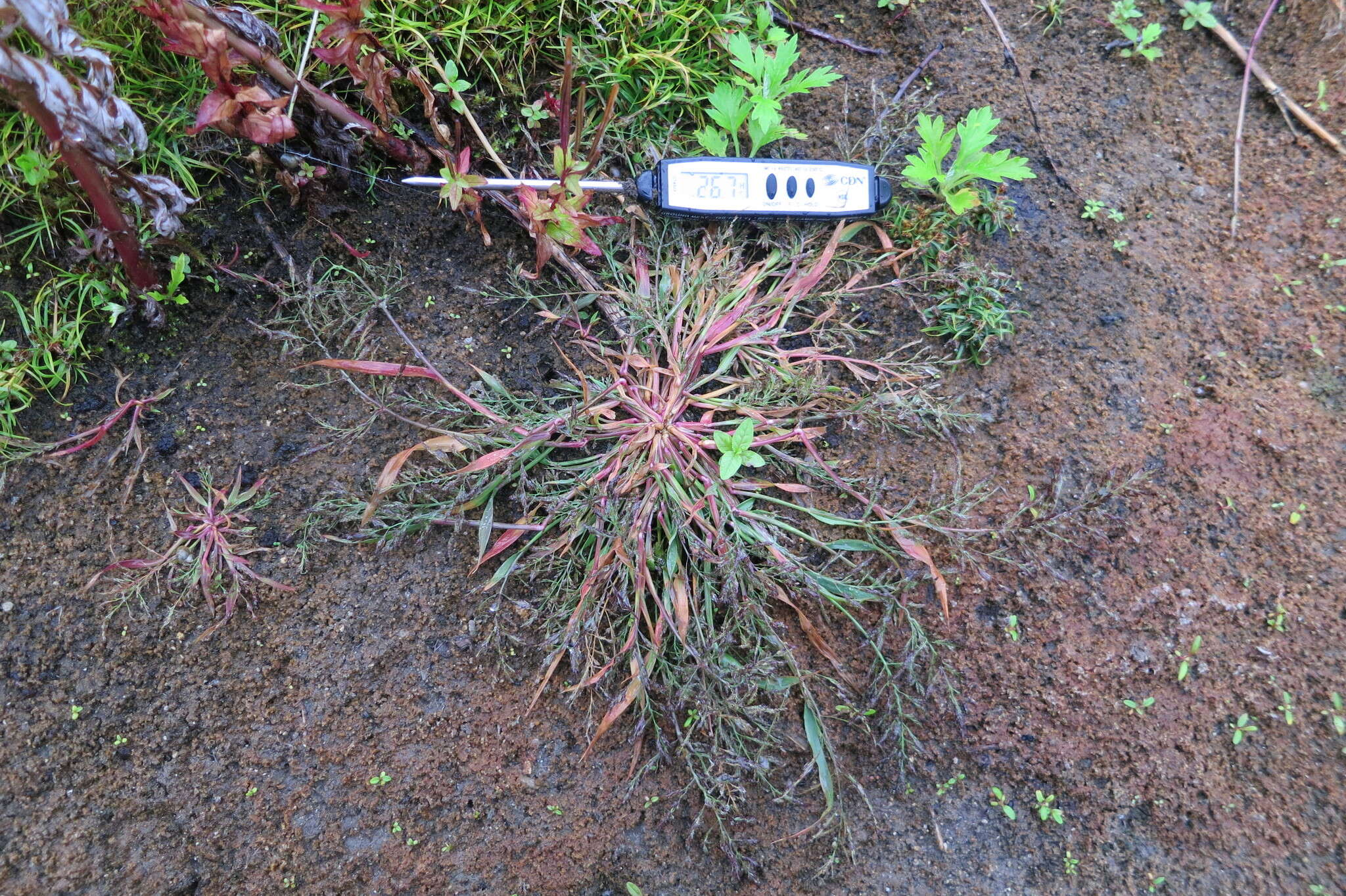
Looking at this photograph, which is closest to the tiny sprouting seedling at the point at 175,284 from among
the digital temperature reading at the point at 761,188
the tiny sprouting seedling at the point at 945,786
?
the digital temperature reading at the point at 761,188

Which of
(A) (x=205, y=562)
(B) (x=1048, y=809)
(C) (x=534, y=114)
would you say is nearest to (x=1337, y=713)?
(B) (x=1048, y=809)

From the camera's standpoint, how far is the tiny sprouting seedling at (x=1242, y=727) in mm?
1515

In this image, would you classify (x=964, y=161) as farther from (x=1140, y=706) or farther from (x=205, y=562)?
(x=205, y=562)

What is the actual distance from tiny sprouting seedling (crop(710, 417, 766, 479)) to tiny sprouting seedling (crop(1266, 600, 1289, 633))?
1.17m

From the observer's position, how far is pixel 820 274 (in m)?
1.74

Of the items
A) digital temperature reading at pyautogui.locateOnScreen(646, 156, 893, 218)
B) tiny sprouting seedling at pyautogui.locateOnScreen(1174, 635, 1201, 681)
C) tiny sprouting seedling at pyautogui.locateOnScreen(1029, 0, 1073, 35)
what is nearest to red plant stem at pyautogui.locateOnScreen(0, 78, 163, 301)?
digital temperature reading at pyautogui.locateOnScreen(646, 156, 893, 218)

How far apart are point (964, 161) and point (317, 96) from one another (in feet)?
4.76

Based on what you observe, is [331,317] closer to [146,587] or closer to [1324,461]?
[146,587]

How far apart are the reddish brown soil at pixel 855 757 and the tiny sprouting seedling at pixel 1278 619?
1 cm

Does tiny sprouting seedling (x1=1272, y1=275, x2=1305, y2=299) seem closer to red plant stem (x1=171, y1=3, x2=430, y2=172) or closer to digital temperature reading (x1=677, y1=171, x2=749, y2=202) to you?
digital temperature reading (x1=677, y1=171, x2=749, y2=202)

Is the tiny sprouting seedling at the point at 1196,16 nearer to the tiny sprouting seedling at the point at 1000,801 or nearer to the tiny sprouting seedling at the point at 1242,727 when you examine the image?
the tiny sprouting seedling at the point at 1242,727

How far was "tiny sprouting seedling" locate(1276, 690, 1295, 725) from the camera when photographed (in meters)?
1.52

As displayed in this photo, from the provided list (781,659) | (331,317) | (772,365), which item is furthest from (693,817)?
(331,317)

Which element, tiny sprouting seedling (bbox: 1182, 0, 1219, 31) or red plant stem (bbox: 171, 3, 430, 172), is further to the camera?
tiny sprouting seedling (bbox: 1182, 0, 1219, 31)
